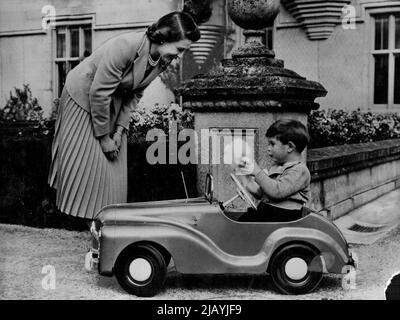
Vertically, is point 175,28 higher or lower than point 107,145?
higher

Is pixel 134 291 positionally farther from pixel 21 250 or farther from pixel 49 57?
pixel 49 57

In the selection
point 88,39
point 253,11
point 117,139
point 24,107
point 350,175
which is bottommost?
point 350,175

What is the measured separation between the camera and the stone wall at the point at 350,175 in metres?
3.81

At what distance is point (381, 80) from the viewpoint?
6.52 metres

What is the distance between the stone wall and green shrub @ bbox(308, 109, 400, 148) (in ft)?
3.35

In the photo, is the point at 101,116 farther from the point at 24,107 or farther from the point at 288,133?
the point at 24,107

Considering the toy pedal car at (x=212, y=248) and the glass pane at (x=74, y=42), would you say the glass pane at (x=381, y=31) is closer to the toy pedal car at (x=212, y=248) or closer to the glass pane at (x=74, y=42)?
the glass pane at (x=74, y=42)

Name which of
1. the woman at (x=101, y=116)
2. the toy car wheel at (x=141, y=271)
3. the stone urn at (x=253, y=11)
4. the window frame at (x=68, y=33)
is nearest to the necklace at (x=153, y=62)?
the woman at (x=101, y=116)

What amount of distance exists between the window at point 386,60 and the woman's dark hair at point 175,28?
3.90m

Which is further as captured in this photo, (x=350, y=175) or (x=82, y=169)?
(x=350, y=175)

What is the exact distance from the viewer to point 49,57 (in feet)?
16.4

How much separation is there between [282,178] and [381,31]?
4.47 meters

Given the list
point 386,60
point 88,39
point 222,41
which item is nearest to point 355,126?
point 386,60

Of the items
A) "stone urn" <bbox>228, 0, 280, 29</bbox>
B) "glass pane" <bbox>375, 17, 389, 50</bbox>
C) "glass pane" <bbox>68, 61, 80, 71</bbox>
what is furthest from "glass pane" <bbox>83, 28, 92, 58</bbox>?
"glass pane" <bbox>375, 17, 389, 50</bbox>
